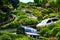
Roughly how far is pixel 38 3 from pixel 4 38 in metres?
73.5

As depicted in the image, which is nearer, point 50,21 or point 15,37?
point 15,37

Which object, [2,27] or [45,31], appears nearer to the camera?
[45,31]

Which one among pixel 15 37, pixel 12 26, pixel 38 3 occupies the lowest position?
pixel 38 3

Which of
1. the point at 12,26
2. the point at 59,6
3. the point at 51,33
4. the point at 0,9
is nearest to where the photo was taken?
the point at 51,33

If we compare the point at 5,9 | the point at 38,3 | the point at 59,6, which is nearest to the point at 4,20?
the point at 5,9

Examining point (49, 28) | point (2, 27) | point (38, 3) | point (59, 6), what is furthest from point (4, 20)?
point (38, 3)

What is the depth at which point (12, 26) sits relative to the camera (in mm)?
31078

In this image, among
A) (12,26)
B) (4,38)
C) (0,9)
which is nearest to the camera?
(4,38)

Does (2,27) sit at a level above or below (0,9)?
below

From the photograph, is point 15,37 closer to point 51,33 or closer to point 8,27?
point 51,33

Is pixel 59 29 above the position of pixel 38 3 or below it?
above

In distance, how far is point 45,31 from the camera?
25.4 metres

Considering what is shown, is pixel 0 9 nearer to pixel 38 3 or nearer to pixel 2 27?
pixel 2 27

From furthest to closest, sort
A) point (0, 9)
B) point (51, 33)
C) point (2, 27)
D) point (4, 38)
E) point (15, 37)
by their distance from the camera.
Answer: point (2, 27)
point (0, 9)
point (51, 33)
point (15, 37)
point (4, 38)
